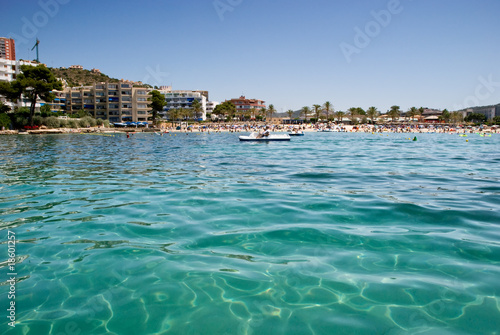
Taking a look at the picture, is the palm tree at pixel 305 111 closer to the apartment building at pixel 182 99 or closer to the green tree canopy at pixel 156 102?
the apartment building at pixel 182 99

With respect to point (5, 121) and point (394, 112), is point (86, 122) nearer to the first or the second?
point (5, 121)

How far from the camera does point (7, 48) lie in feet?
477

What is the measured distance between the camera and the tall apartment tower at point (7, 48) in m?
144

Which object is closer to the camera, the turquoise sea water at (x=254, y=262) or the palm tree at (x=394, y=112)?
the turquoise sea water at (x=254, y=262)

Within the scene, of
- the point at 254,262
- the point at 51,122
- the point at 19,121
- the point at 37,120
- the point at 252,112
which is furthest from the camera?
the point at 252,112

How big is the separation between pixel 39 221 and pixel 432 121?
136685 millimetres

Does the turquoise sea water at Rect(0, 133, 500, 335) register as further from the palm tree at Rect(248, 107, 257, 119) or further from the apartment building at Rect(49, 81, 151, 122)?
the palm tree at Rect(248, 107, 257, 119)

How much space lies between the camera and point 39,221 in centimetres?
758

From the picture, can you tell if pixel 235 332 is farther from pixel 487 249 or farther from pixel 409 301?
pixel 487 249

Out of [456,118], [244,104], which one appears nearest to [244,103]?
[244,104]

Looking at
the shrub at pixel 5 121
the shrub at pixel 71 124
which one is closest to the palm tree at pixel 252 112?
the shrub at pixel 71 124

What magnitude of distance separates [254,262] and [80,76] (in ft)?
635

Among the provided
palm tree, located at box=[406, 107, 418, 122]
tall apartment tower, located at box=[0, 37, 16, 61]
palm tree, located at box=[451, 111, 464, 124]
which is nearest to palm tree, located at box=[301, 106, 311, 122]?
palm tree, located at box=[406, 107, 418, 122]

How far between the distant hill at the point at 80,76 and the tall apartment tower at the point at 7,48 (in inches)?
693
